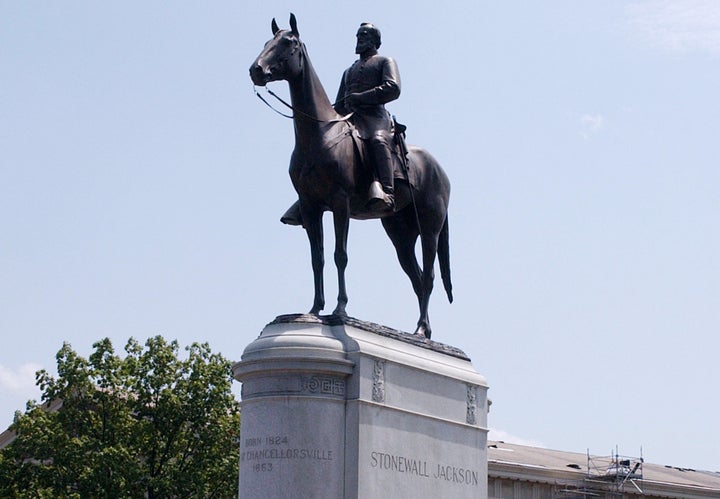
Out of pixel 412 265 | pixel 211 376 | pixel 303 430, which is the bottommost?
pixel 303 430

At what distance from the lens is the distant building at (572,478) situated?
2862 inches

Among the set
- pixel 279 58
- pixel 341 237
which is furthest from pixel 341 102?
pixel 341 237

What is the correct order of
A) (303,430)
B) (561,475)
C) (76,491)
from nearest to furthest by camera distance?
(303,430), (76,491), (561,475)

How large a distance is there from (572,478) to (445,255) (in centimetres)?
5279

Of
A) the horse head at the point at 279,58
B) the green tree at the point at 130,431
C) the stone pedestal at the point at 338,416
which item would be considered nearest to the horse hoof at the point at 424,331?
the stone pedestal at the point at 338,416

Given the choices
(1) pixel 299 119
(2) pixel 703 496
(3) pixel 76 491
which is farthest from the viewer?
(2) pixel 703 496

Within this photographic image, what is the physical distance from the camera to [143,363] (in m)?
54.2

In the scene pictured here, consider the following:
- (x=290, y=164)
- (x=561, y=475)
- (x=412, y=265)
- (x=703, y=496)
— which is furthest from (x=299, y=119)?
(x=703, y=496)

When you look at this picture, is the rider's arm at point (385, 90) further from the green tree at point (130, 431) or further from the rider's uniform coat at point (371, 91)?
the green tree at point (130, 431)

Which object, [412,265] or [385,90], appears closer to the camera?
[385,90]

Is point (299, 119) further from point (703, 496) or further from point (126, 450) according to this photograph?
point (703, 496)

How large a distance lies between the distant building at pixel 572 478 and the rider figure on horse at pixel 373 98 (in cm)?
4885

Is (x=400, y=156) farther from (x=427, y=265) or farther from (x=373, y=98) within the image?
(x=427, y=265)

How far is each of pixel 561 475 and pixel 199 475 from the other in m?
30.1
